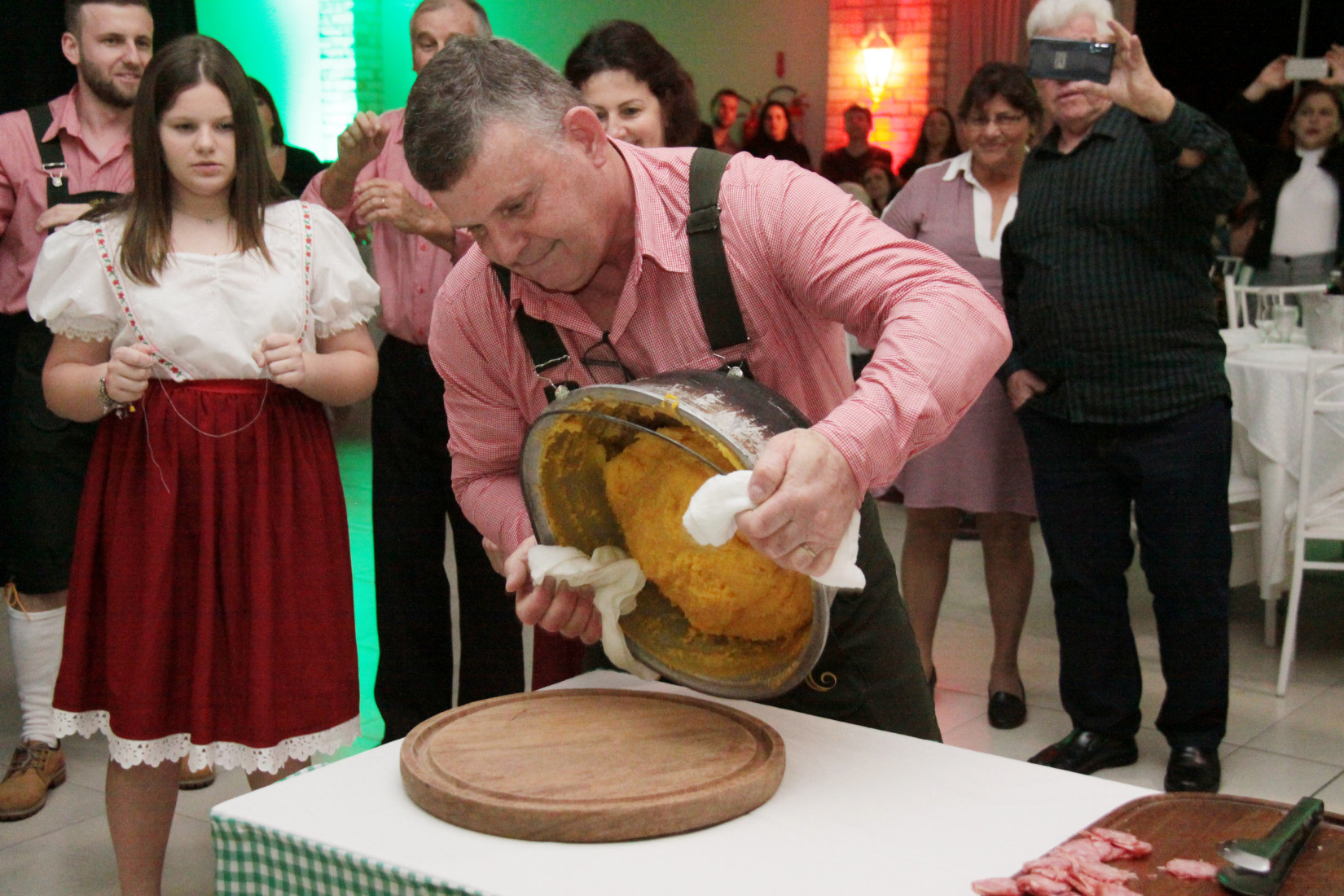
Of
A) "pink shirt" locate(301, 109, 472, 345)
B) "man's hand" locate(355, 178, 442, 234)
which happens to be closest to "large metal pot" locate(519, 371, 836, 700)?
"man's hand" locate(355, 178, 442, 234)

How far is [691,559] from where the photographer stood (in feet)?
4.19

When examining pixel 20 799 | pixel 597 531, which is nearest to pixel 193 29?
pixel 20 799

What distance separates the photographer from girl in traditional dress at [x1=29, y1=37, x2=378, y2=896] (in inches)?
84.0

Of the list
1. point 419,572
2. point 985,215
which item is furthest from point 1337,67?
point 419,572

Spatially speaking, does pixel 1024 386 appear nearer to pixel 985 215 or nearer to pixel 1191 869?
pixel 985 215

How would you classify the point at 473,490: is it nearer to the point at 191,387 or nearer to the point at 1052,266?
the point at 191,387

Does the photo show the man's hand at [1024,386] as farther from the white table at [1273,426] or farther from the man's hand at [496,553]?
the man's hand at [496,553]

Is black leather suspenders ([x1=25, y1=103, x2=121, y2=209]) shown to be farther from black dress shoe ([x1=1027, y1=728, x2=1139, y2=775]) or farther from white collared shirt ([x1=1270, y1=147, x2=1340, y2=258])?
white collared shirt ([x1=1270, y1=147, x2=1340, y2=258])

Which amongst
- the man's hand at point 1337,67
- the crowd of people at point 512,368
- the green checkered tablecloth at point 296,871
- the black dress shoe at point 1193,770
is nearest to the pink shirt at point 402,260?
the crowd of people at point 512,368

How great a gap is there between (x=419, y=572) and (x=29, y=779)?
1.01 metres

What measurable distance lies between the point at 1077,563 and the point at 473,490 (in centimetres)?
179

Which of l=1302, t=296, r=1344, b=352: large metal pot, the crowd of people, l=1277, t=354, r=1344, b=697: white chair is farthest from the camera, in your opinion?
l=1302, t=296, r=1344, b=352: large metal pot

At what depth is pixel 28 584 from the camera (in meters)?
2.88

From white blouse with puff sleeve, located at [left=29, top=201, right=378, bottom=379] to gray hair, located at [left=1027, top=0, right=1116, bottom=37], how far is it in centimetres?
165
